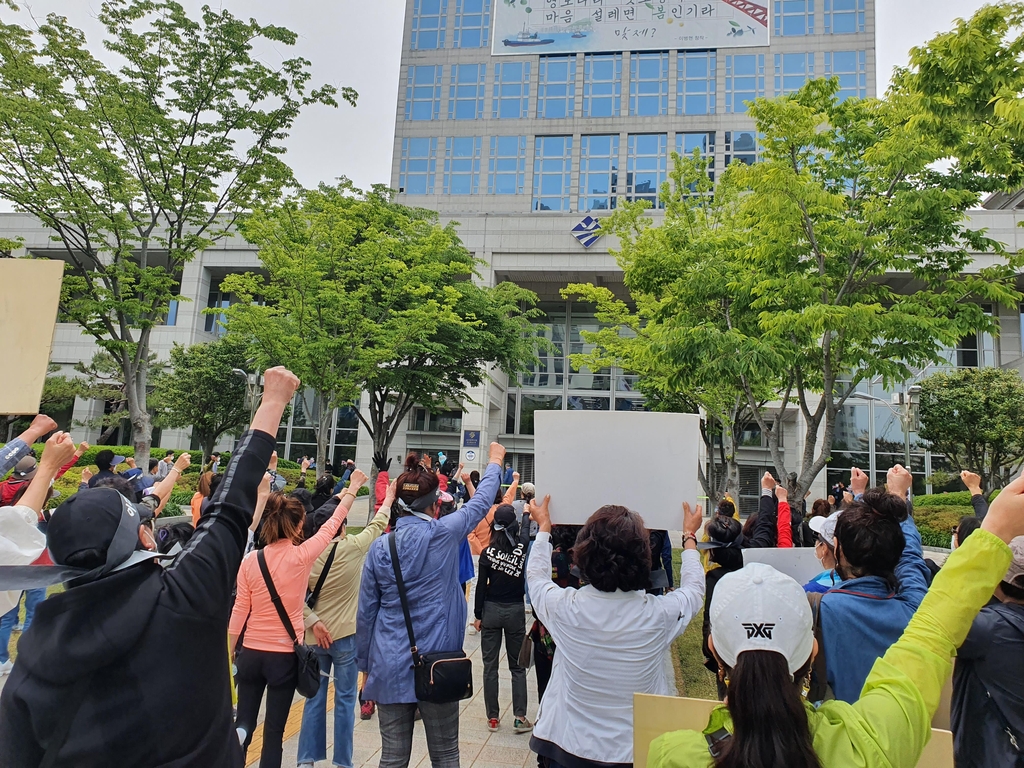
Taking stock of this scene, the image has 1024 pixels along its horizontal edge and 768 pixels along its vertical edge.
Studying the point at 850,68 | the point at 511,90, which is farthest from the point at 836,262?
the point at 850,68

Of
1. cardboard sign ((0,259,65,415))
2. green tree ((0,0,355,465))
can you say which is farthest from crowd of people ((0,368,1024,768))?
green tree ((0,0,355,465))

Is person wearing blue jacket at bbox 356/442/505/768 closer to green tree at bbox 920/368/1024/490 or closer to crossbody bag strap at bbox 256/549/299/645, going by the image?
crossbody bag strap at bbox 256/549/299/645

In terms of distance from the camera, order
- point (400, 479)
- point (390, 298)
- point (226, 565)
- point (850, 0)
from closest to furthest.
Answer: point (226, 565) < point (400, 479) < point (390, 298) < point (850, 0)

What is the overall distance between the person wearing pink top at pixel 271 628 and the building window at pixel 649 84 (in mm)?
39361

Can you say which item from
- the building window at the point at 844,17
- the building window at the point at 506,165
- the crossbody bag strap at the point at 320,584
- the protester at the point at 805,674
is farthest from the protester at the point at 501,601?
the building window at the point at 844,17

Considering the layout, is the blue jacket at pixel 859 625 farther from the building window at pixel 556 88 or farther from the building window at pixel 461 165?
the building window at pixel 556 88

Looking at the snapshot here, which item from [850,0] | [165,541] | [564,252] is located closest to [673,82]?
[850,0]

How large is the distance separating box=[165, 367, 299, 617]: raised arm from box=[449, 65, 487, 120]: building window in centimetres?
4109

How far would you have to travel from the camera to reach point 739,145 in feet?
121

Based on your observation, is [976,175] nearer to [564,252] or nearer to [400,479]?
[400,479]

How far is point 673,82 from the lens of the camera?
126 feet

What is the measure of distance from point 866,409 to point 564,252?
54.6 ft

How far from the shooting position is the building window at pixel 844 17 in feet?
121

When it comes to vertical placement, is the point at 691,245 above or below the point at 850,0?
below
